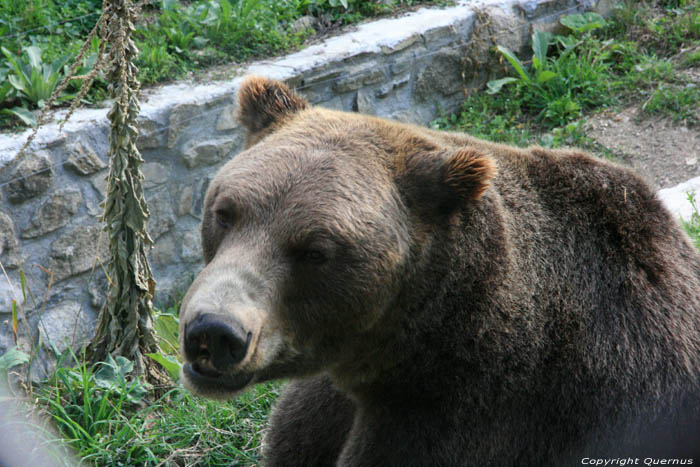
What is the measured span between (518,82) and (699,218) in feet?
10.1

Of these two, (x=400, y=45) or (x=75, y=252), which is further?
(x=400, y=45)

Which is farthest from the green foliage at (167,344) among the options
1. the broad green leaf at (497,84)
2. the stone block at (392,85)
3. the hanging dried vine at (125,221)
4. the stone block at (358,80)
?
the broad green leaf at (497,84)

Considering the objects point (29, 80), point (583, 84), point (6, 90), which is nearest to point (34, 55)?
point (29, 80)

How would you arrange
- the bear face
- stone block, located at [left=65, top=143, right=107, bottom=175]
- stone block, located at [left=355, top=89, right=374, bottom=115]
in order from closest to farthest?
the bear face < stone block, located at [left=65, top=143, right=107, bottom=175] < stone block, located at [left=355, top=89, right=374, bottom=115]

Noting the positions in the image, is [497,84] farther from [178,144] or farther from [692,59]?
[178,144]

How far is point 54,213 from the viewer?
4.93m

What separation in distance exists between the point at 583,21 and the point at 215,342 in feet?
23.3

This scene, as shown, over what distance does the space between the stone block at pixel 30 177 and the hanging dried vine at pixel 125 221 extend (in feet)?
3.12

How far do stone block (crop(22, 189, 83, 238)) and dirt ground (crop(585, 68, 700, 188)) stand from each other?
493 centimetres

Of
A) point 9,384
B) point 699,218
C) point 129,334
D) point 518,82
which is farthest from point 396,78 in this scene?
point 9,384

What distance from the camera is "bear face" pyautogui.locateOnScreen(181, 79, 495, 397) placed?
7.85 ft

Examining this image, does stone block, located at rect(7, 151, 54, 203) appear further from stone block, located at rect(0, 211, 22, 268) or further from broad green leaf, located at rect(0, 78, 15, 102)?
broad green leaf, located at rect(0, 78, 15, 102)

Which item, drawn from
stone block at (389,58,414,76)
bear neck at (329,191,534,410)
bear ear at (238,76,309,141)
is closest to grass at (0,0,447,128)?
stone block at (389,58,414,76)

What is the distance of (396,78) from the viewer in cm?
700
